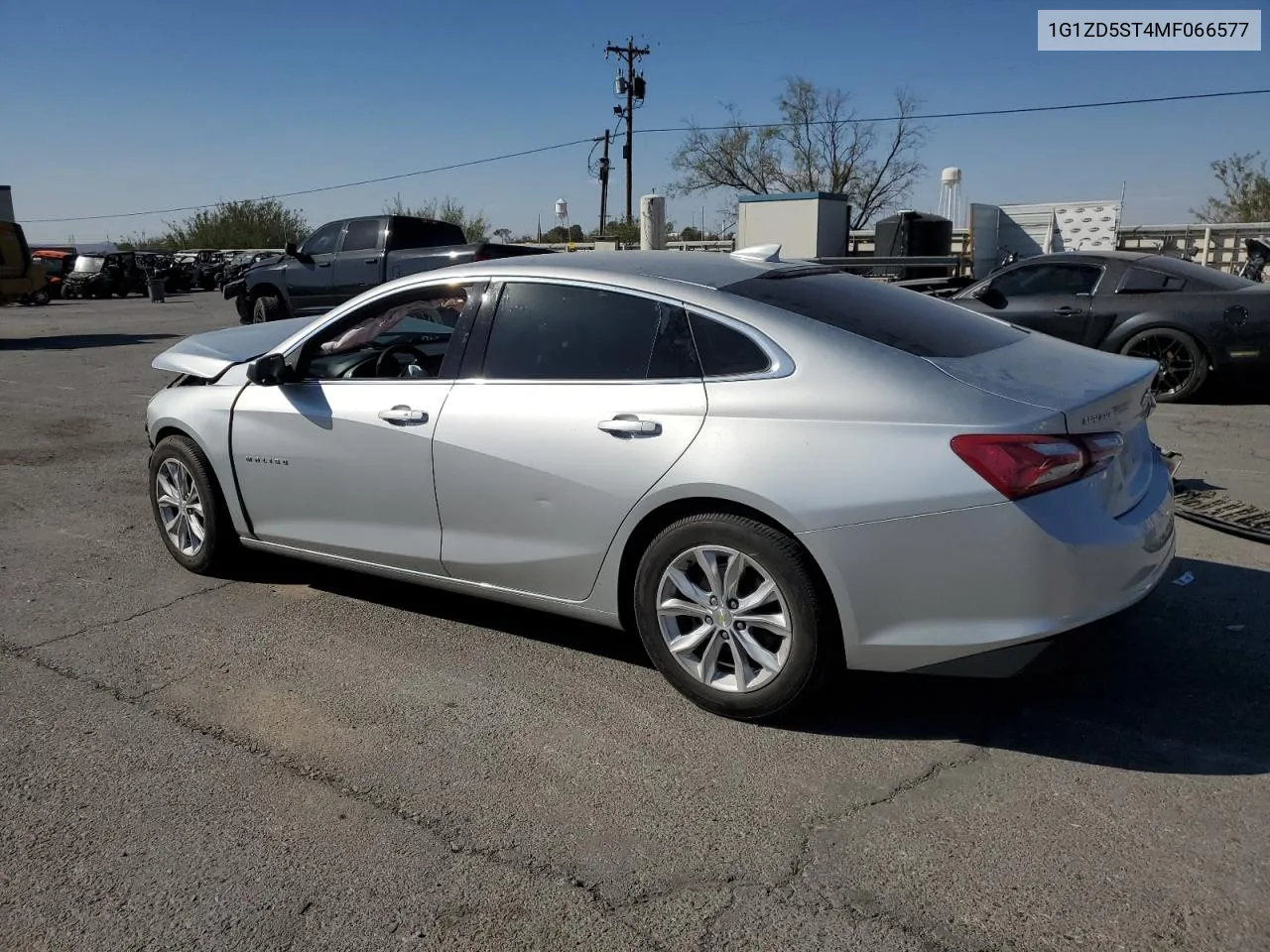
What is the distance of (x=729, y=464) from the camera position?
11.4 ft

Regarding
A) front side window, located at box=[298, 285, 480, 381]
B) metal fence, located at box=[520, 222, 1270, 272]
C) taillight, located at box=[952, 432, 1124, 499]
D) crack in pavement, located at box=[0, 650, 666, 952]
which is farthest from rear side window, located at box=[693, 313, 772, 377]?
metal fence, located at box=[520, 222, 1270, 272]

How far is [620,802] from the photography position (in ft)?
10.4

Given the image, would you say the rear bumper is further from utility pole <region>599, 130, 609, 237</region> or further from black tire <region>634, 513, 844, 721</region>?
utility pole <region>599, 130, 609, 237</region>

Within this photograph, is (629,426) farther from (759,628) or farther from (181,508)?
(181,508)

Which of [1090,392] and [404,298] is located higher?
[404,298]

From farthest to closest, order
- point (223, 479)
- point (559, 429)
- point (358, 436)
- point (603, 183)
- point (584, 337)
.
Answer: point (603, 183) → point (223, 479) → point (358, 436) → point (584, 337) → point (559, 429)

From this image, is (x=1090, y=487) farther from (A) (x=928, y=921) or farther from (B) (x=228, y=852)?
(B) (x=228, y=852)

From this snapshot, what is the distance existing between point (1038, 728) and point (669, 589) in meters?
1.34

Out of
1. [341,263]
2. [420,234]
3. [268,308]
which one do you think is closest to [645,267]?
[420,234]

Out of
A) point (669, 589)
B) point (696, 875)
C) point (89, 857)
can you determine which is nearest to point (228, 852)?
point (89, 857)

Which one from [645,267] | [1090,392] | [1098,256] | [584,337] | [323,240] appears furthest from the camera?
[323,240]

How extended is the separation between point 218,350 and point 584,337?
2.49m

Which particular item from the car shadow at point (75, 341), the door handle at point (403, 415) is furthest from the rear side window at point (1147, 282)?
the car shadow at point (75, 341)

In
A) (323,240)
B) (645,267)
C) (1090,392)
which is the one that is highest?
(323,240)
